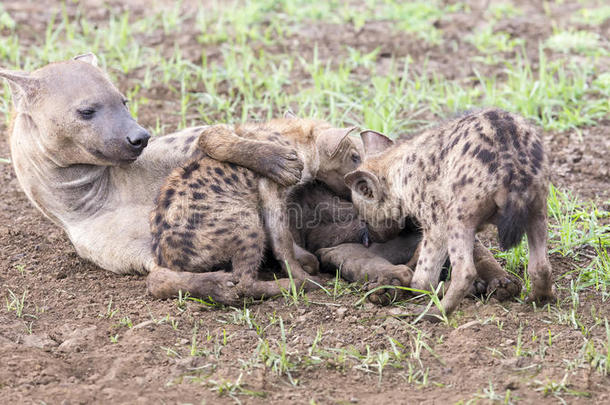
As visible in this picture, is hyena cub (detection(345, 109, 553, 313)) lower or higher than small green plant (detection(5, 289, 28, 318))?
higher

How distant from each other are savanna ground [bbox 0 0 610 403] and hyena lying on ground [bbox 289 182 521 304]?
0.41ft

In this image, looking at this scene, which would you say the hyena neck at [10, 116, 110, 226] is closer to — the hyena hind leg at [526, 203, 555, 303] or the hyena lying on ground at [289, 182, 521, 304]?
the hyena lying on ground at [289, 182, 521, 304]

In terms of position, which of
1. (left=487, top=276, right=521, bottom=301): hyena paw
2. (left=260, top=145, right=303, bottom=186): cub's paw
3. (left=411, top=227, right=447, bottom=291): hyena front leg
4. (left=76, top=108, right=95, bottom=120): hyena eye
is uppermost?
(left=76, top=108, right=95, bottom=120): hyena eye

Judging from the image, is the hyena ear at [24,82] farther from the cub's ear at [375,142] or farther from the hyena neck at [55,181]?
the cub's ear at [375,142]

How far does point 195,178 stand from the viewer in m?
5.05

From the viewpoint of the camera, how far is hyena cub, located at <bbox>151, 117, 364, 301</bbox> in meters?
4.81

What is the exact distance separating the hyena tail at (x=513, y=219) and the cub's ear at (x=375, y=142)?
1397mm

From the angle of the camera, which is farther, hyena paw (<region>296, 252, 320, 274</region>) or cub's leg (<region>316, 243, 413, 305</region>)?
hyena paw (<region>296, 252, 320, 274</region>)

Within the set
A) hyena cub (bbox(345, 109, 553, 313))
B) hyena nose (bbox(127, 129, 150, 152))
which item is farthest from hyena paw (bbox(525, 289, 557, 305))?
hyena nose (bbox(127, 129, 150, 152))

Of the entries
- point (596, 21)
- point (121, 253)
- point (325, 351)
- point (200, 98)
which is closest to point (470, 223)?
point (325, 351)

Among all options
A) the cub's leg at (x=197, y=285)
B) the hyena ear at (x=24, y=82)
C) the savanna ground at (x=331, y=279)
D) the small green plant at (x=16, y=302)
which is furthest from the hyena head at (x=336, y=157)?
the small green plant at (x=16, y=302)

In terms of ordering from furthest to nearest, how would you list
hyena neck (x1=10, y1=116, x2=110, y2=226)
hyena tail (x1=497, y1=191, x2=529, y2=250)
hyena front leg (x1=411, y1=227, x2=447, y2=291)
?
hyena neck (x1=10, y1=116, x2=110, y2=226) → hyena front leg (x1=411, y1=227, x2=447, y2=291) → hyena tail (x1=497, y1=191, x2=529, y2=250)

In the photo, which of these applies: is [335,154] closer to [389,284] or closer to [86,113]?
[389,284]

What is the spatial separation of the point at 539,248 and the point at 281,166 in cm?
162
